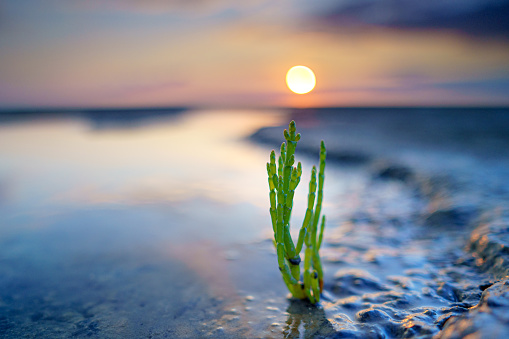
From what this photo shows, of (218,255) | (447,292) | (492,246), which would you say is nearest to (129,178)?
(218,255)

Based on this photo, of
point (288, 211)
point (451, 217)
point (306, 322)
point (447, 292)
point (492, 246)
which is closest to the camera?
point (288, 211)

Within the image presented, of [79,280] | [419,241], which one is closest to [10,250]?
[79,280]

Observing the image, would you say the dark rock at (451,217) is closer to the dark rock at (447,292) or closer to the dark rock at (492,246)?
the dark rock at (492,246)

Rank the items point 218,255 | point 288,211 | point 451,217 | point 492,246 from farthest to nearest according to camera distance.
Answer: point 451,217 → point 218,255 → point 492,246 → point 288,211

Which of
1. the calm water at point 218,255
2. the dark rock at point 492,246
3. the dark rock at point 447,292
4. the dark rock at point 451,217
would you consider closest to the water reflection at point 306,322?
the calm water at point 218,255

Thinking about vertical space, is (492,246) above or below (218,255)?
above

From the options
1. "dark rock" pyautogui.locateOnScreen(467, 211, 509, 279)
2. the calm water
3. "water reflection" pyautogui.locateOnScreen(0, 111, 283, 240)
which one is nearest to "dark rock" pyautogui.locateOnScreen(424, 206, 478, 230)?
the calm water

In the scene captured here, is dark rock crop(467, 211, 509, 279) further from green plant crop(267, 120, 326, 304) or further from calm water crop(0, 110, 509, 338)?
green plant crop(267, 120, 326, 304)

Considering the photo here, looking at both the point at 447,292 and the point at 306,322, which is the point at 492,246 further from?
the point at 306,322

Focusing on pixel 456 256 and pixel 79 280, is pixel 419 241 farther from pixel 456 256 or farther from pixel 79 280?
pixel 79 280
